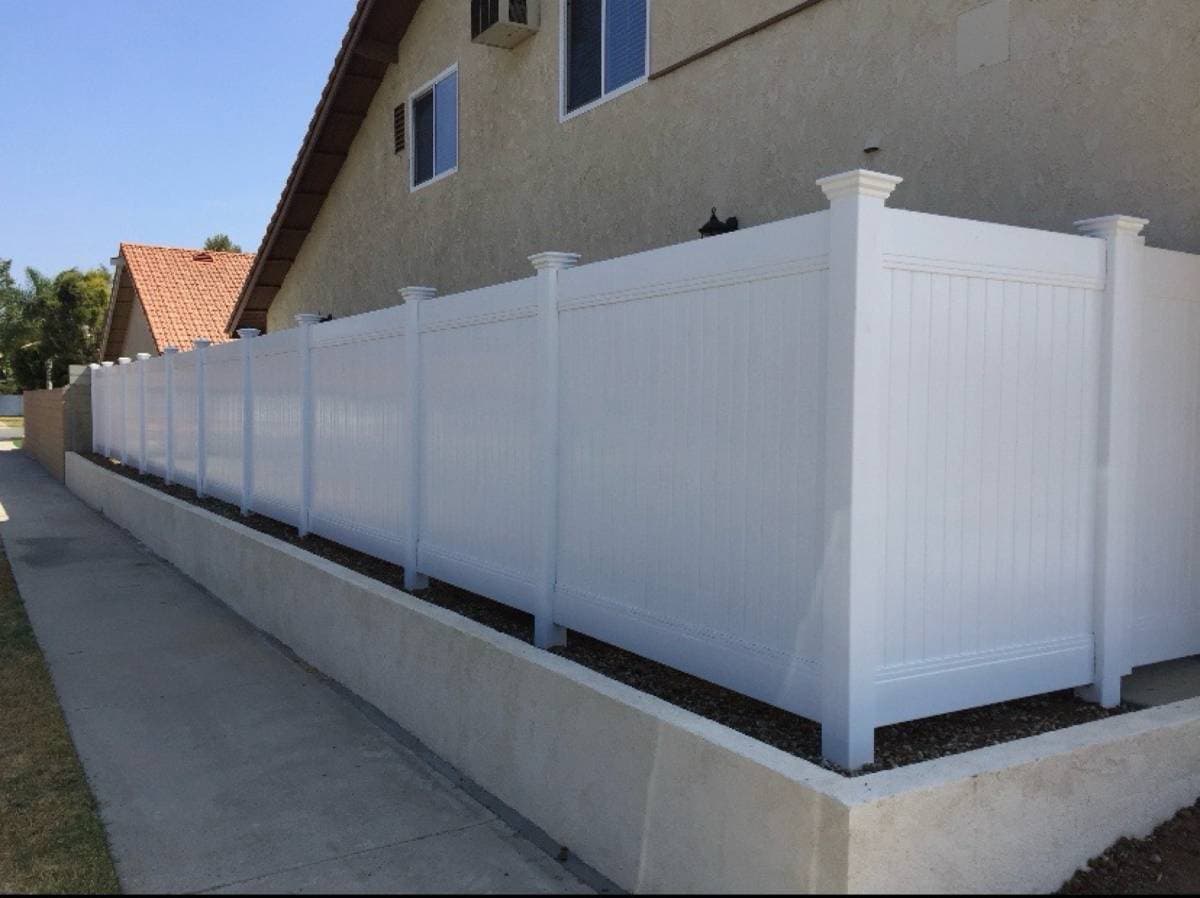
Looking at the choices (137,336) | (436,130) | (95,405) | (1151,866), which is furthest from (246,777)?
(137,336)

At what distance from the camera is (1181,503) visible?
4.77 metres

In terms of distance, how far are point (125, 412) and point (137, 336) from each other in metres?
11.4

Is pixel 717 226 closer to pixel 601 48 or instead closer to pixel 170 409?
pixel 601 48

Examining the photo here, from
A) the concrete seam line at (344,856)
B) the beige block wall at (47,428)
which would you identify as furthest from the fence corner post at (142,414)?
the concrete seam line at (344,856)

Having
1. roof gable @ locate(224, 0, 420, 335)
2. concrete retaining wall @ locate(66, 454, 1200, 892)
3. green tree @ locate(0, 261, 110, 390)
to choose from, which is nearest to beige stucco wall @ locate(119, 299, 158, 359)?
roof gable @ locate(224, 0, 420, 335)

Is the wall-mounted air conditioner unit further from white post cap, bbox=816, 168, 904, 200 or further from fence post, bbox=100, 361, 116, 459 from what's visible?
fence post, bbox=100, 361, 116, 459

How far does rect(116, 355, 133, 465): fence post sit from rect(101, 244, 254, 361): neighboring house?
5.56 metres

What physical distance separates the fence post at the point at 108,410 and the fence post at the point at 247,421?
367 inches

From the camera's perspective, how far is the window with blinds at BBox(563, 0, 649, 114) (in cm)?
858

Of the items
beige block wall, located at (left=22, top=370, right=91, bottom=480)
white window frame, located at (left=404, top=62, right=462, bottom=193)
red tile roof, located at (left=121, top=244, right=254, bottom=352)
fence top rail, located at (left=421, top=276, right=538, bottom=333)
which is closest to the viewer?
fence top rail, located at (left=421, top=276, right=538, bottom=333)

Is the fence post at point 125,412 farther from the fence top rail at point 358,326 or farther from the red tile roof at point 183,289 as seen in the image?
the fence top rail at point 358,326

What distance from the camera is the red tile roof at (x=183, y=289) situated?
23.8 metres

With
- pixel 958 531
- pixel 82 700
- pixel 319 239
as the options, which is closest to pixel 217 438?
pixel 319 239

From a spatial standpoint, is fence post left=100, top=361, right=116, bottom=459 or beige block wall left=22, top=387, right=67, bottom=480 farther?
beige block wall left=22, top=387, right=67, bottom=480
